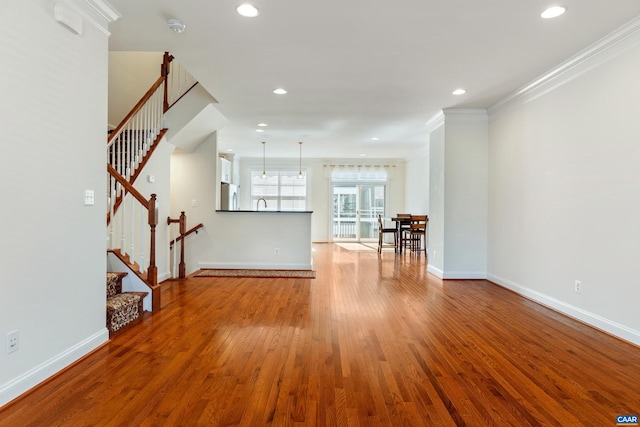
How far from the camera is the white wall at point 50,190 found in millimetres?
1812

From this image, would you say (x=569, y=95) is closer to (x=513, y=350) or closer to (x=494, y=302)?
(x=494, y=302)

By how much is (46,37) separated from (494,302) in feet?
15.7

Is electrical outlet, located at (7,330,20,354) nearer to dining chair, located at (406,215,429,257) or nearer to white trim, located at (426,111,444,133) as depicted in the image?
white trim, located at (426,111,444,133)

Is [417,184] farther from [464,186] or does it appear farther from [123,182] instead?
[123,182]

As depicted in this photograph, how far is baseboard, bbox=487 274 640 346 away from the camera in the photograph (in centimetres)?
277

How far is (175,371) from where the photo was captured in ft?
7.17

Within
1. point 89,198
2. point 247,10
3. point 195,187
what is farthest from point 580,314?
point 195,187

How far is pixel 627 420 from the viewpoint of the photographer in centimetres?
169

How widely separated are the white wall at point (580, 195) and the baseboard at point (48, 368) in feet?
14.2

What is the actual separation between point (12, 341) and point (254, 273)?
3.86 metres

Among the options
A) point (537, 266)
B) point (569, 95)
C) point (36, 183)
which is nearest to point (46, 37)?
point (36, 183)

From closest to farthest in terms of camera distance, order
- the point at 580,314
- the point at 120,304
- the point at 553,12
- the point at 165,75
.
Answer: the point at 553,12 < the point at 120,304 < the point at 580,314 < the point at 165,75

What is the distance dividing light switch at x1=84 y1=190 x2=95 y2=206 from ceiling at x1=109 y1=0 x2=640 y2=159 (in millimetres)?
1453

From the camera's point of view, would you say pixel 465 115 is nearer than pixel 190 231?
Yes
